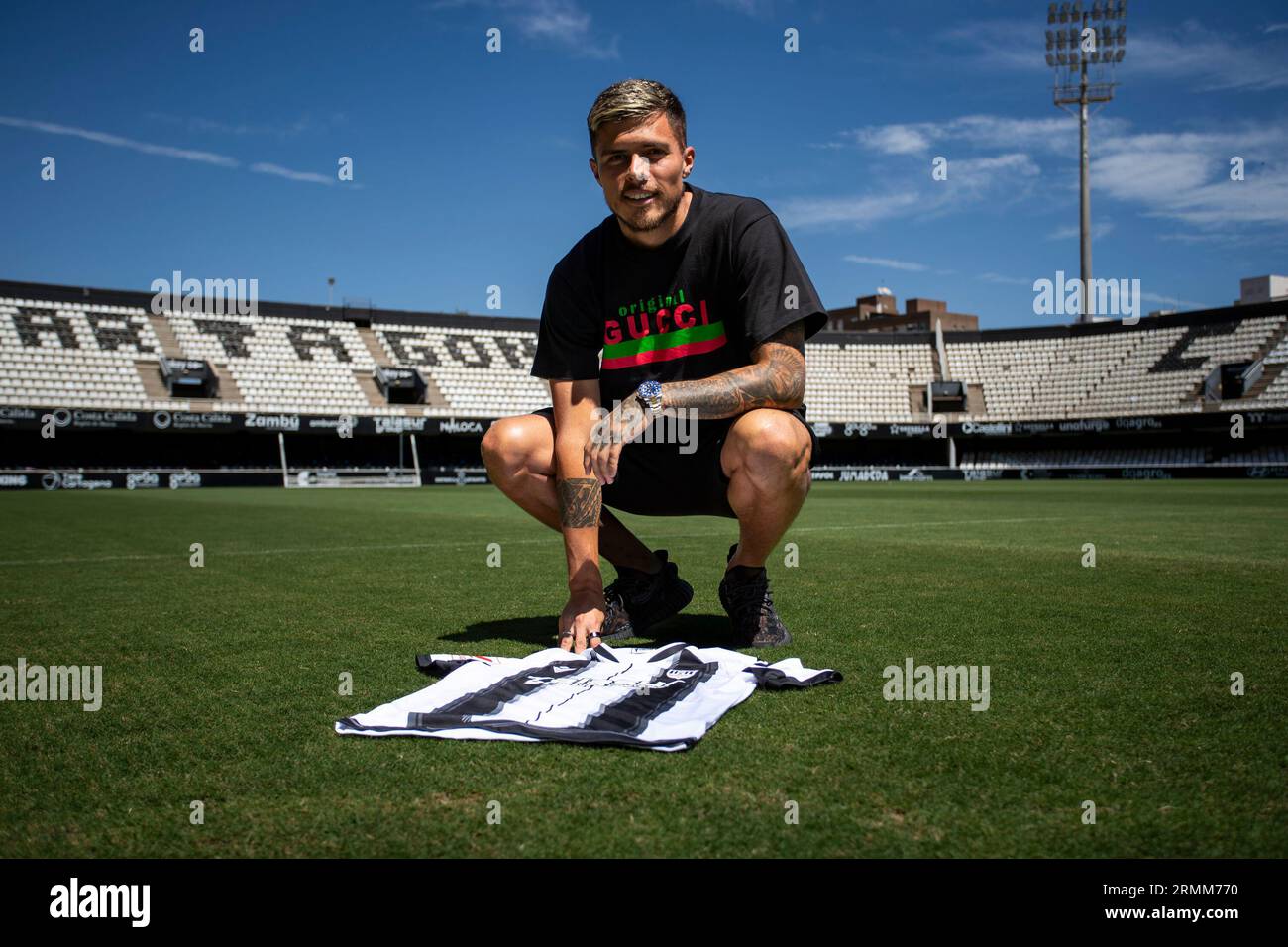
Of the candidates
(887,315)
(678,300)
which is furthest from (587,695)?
(887,315)

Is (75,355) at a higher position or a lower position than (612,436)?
higher

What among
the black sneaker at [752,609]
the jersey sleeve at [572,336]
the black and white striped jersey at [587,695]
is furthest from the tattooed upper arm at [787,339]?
the black and white striped jersey at [587,695]

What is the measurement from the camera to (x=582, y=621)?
359cm

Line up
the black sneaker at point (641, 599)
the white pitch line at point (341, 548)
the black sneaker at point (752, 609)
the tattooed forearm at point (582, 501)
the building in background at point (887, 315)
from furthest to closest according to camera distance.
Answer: the building in background at point (887, 315), the white pitch line at point (341, 548), the black sneaker at point (641, 599), the tattooed forearm at point (582, 501), the black sneaker at point (752, 609)

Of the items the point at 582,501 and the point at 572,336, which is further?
the point at 572,336

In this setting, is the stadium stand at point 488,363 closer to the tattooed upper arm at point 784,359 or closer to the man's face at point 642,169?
the man's face at point 642,169

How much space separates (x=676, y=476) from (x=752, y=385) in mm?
617

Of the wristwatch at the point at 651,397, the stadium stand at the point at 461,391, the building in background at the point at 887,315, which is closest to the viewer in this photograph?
the wristwatch at the point at 651,397

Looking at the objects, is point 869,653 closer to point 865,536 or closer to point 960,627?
point 960,627

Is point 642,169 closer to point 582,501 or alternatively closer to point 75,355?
point 582,501

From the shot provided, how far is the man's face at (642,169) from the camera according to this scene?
11.6 ft

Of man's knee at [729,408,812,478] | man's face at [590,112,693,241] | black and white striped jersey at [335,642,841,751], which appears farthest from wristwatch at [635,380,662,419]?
black and white striped jersey at [335,642,841,751]

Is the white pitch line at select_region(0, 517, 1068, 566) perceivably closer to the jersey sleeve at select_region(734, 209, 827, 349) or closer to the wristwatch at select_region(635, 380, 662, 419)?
the wristwatch at select_region(635, 380, 662, 419)
